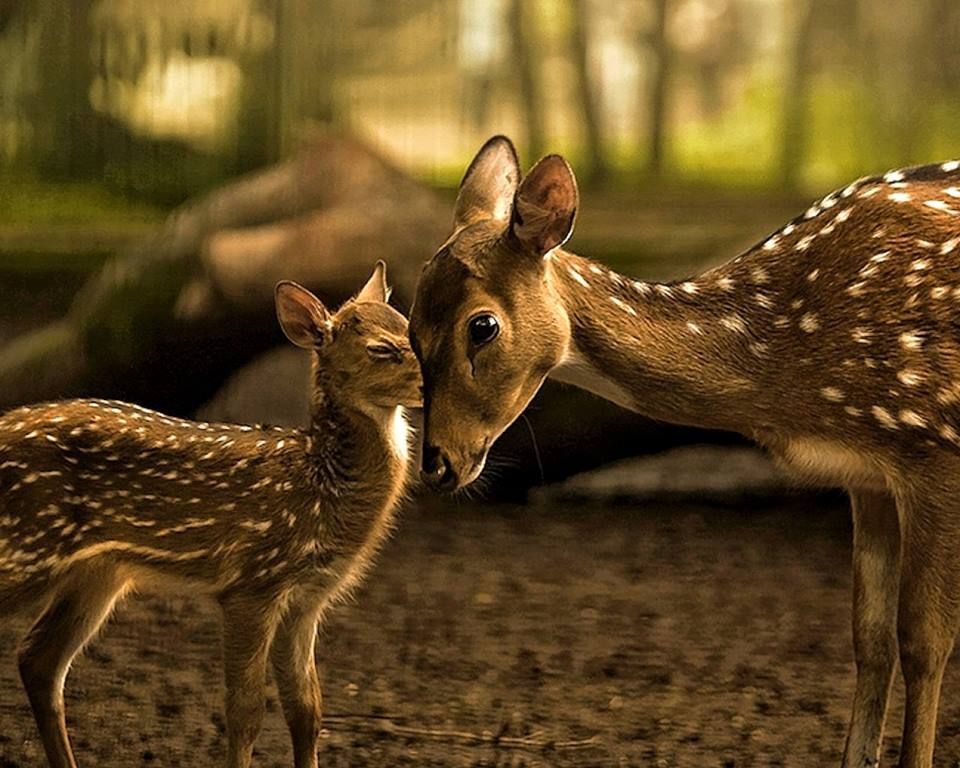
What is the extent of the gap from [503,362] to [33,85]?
6447mm

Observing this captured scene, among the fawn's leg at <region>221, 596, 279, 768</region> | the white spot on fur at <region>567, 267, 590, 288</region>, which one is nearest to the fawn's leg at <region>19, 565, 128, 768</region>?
the fawn's leg at <region>221, 596, 279, 768</region>

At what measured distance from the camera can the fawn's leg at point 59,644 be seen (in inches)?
202

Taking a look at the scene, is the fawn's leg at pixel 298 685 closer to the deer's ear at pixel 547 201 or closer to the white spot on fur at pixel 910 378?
the deer's ear at pixel 547 201

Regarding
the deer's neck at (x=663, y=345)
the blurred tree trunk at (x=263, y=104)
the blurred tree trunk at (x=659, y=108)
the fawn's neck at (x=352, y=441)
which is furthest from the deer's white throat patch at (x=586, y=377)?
the blurred tree trunk at (x=263, y=104)

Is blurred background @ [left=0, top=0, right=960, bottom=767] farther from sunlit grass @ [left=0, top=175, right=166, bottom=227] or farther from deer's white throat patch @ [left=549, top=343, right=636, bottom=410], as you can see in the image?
deer's white throat patch @ [left=549, top=343, right=636, bottom=410]

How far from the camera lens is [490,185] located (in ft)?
16.5

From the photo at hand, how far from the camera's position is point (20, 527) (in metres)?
4.93

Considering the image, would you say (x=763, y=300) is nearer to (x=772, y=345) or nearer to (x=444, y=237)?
(x=772, y=345)

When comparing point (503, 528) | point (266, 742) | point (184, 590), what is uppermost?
point (184, 590)

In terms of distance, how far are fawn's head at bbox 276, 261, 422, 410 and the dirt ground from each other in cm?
95

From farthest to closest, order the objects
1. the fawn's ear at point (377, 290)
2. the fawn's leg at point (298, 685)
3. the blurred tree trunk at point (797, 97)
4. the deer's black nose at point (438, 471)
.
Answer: the blurred tree trunk at point (797, 97)
the fawn's ear at point (377, 290)
the fawn's leg at point (298, 685)
the deer's black nose at point (438, 471)

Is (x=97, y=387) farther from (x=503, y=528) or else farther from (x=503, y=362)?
(x=503, y=362)

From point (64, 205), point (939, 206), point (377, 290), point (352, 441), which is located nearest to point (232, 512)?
point (352, 441)

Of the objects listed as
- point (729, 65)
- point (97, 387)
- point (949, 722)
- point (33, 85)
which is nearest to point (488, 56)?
point (729, 65)
